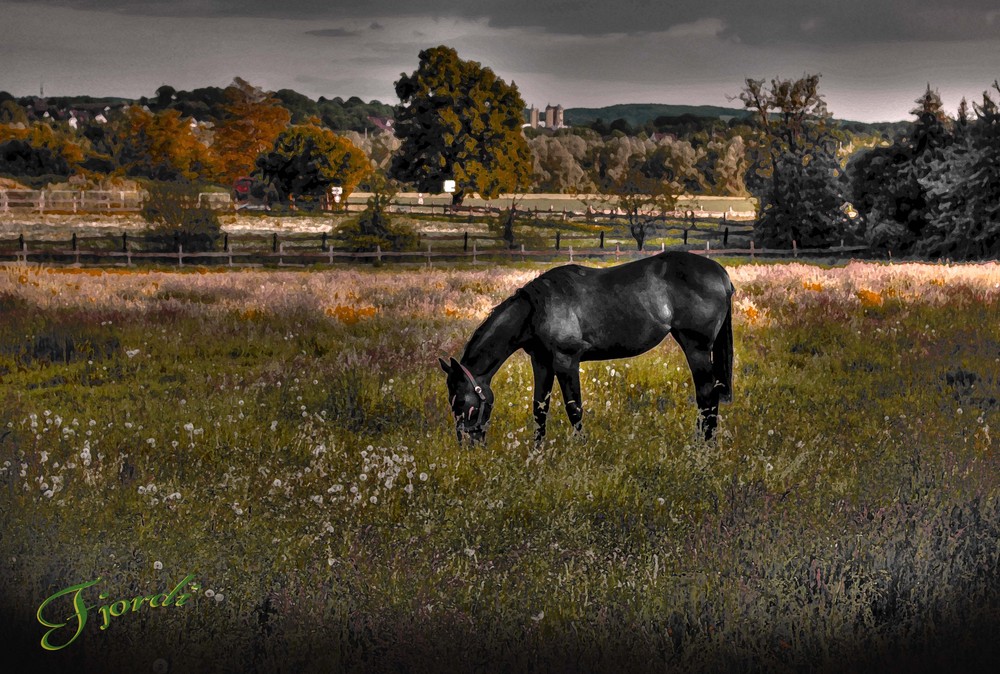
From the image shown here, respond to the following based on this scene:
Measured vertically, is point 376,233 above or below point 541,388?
above

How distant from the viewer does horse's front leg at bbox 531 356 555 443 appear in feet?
28.9

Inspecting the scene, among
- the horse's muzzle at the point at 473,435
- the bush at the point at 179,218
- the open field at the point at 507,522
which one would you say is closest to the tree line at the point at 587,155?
the bush at the point at 179,218

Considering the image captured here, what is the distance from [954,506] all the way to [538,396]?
338cm

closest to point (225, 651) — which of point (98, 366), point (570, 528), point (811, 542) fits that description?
point (570, 528)

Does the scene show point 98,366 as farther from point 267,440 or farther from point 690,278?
point 690,278

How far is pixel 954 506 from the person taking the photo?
749cm

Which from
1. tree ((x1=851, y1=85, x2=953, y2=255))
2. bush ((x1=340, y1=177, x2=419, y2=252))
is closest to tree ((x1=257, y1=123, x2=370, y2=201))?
bush ((x1=340, y1=177, x2=419, y2=252))

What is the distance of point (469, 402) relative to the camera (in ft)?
27.6

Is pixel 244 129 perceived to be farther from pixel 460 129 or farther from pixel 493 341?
pixel 493 341

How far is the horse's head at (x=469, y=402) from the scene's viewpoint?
27.2 ft

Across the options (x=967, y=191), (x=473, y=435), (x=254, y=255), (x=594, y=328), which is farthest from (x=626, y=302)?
(x=967, y=191)

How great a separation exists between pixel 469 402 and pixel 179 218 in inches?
1172

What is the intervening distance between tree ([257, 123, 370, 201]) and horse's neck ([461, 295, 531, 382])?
2259 inches

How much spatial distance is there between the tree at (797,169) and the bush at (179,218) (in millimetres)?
22112
